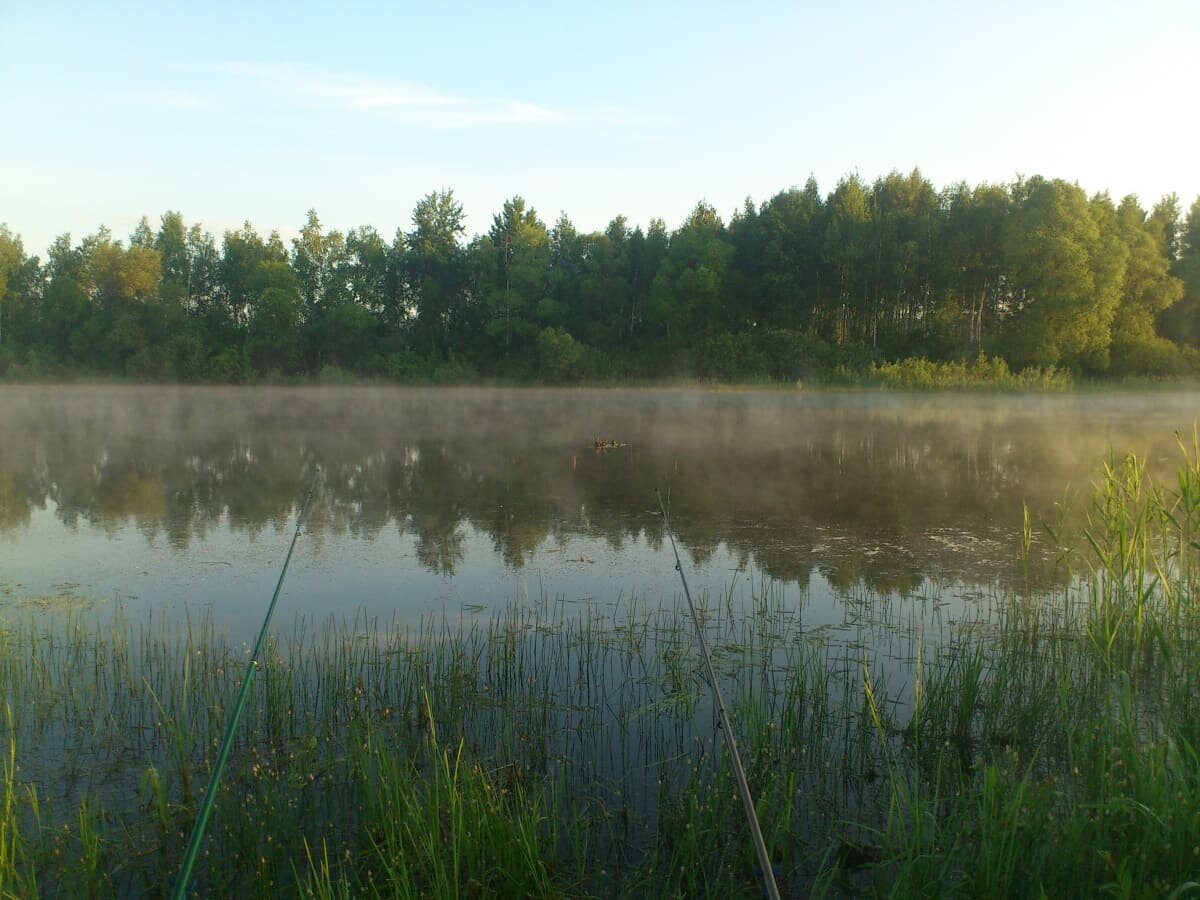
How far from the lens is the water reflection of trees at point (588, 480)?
7742 mm

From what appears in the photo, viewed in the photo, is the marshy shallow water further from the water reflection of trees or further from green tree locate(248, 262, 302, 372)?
green tree locate(248, 262, 302, 372)

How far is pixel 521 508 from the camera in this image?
9336 mm

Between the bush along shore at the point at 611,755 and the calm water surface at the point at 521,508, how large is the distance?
694mm

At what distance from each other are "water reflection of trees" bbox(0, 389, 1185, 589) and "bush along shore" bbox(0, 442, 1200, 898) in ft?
5.96

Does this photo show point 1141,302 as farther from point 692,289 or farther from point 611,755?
point 611,755

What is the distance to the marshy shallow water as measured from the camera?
2771 mm

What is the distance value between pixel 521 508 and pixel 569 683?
16.8ft

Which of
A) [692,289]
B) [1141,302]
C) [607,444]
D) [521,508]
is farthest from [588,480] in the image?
[1141,302]

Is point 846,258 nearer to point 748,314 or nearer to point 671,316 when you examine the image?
point 748,314

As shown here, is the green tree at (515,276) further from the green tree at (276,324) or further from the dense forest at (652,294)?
the green tree at (276,324)

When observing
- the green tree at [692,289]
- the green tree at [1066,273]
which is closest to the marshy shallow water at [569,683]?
the green tree at [1066,273]

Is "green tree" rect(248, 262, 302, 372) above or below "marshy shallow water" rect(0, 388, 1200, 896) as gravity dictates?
above

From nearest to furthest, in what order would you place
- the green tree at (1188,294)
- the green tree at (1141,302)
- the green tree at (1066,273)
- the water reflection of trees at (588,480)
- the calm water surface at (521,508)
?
the calm water surface at (521,508) → the water reflection of trees at (588,480) → the green tree at (1066,273) → the green tree at (1141,302) → the green tree at (1188,294)

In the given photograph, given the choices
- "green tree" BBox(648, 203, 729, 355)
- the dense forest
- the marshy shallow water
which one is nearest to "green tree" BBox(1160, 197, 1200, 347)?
the dense forest
